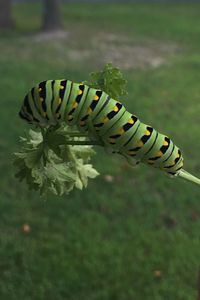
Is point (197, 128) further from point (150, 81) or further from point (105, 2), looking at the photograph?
point (105, 2)

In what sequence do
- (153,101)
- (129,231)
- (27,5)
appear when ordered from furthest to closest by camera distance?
(27,5) → (153,101) → (129,231)

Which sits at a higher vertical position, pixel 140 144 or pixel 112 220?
pixel 140 144

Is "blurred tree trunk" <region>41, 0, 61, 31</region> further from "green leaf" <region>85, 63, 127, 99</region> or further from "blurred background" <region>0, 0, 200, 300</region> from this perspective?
"green leaf" <region>85, 63, 127, 99</region>

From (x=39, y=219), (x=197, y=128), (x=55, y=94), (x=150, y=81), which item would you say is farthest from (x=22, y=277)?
(x=150, y=81)

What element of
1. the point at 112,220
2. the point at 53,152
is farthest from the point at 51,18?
the point at 53,152

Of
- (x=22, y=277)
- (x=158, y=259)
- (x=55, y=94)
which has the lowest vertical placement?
(x=22, y=277)

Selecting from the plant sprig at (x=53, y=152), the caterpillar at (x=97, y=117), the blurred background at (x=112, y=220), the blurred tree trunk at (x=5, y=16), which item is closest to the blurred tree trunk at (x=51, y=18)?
the blurred tree trunk at (x=5, y=16)

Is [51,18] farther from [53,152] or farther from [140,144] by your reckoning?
[140,144]

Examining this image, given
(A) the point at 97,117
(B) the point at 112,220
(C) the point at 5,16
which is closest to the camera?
(A) the point at 97,117
